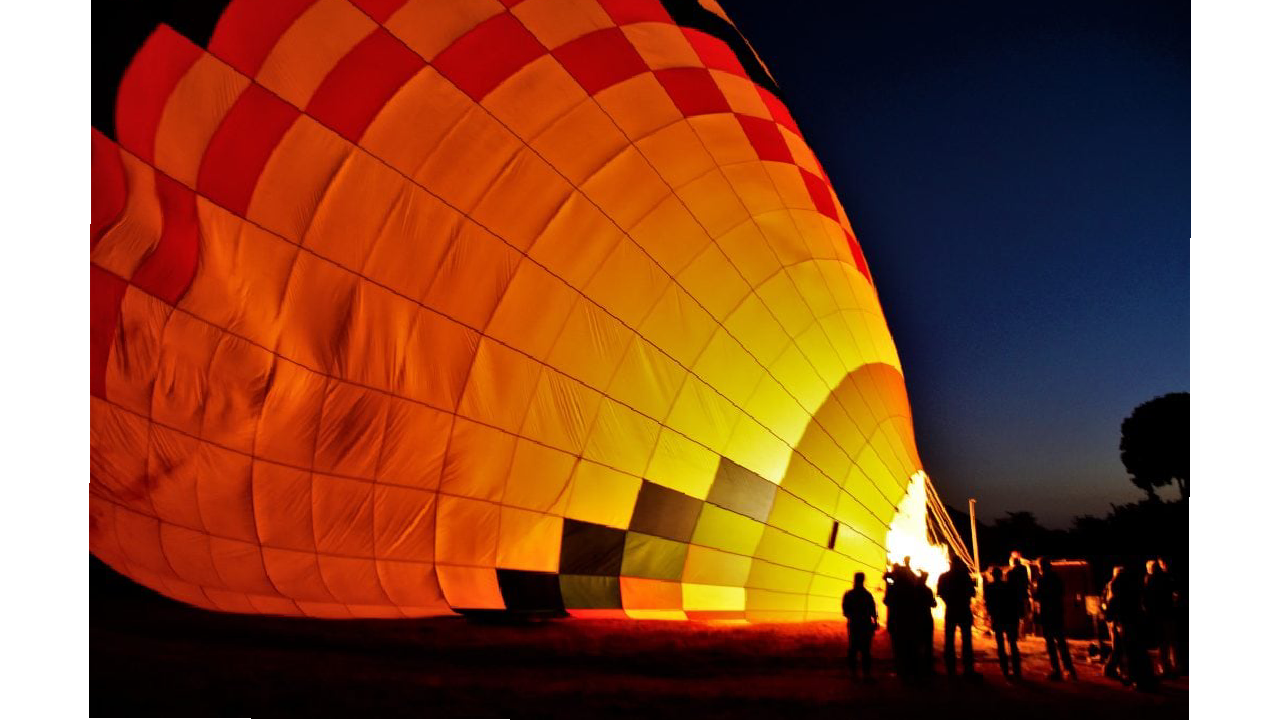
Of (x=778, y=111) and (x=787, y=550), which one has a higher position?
(x=778, y=111)

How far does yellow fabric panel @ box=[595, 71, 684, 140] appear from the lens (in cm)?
308

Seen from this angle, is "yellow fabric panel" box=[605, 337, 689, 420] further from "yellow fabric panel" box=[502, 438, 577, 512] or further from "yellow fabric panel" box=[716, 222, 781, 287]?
"yellow fabric panel" box=[716, 222, 781, 287]

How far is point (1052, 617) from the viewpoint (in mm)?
3193

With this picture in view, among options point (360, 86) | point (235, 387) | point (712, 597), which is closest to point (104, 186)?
point (235, 387)

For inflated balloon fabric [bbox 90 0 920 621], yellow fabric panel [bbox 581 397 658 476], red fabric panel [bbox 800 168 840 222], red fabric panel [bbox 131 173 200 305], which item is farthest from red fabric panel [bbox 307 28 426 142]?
red fabric panel [bbox 800 168 840 222]

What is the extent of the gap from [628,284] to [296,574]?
1699 millimetres

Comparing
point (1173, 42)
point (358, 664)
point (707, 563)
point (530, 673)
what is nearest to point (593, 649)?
point (530, 673)

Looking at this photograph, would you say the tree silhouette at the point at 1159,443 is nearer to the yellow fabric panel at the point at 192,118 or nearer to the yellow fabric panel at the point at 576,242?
the yellow fabric panel at the point at 576,242

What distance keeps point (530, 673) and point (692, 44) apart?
8.93 feet

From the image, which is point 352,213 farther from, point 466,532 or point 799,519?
point 799,519

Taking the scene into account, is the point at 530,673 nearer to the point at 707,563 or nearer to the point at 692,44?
the point at 707,563

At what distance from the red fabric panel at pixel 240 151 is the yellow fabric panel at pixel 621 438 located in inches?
58.0

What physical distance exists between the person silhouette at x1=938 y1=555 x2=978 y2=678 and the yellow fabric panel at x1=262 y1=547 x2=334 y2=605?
2.43 metres

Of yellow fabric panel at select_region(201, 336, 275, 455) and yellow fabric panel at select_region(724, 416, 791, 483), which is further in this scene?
yellow fabric panel at select_region(724, 416, 791, 483)
